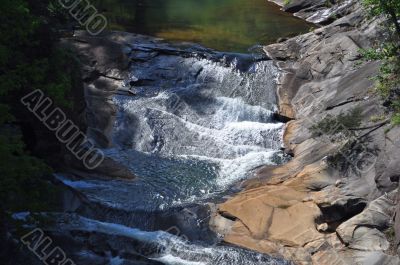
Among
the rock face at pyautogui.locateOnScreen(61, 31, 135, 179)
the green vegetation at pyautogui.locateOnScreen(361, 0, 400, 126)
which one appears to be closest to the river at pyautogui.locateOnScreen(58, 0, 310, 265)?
the rock face at pyautogui.locateOnScreen(61, 31, 135, 179)

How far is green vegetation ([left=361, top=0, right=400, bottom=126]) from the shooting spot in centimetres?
1252

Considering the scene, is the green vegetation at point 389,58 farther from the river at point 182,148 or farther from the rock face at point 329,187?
the river at point 182,148

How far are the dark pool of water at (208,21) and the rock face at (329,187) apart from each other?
6053mm

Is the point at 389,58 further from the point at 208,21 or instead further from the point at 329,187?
the point at 208,21

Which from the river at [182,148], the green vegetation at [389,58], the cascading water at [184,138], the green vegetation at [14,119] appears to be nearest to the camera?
the green vegetation at [14,119]

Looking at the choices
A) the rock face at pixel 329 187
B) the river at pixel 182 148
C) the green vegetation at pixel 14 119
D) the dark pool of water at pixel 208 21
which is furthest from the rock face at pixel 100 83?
the green vegetation at pixel 14 119

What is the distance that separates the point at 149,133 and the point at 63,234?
7.00m

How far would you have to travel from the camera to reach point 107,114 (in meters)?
17.1

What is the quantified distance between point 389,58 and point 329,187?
3699 millimetres

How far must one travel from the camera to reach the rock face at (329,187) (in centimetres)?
1116

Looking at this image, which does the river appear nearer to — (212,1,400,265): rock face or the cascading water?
the cascading water

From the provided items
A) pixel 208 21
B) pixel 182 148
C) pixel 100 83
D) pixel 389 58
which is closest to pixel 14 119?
pixel 182 148

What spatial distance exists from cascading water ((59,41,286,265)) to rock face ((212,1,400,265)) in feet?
2.69

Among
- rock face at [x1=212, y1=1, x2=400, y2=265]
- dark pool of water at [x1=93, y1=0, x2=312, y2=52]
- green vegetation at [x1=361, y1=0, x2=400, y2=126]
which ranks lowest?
rock face at [x1=212, y1=1, x2=400, y2=265]
